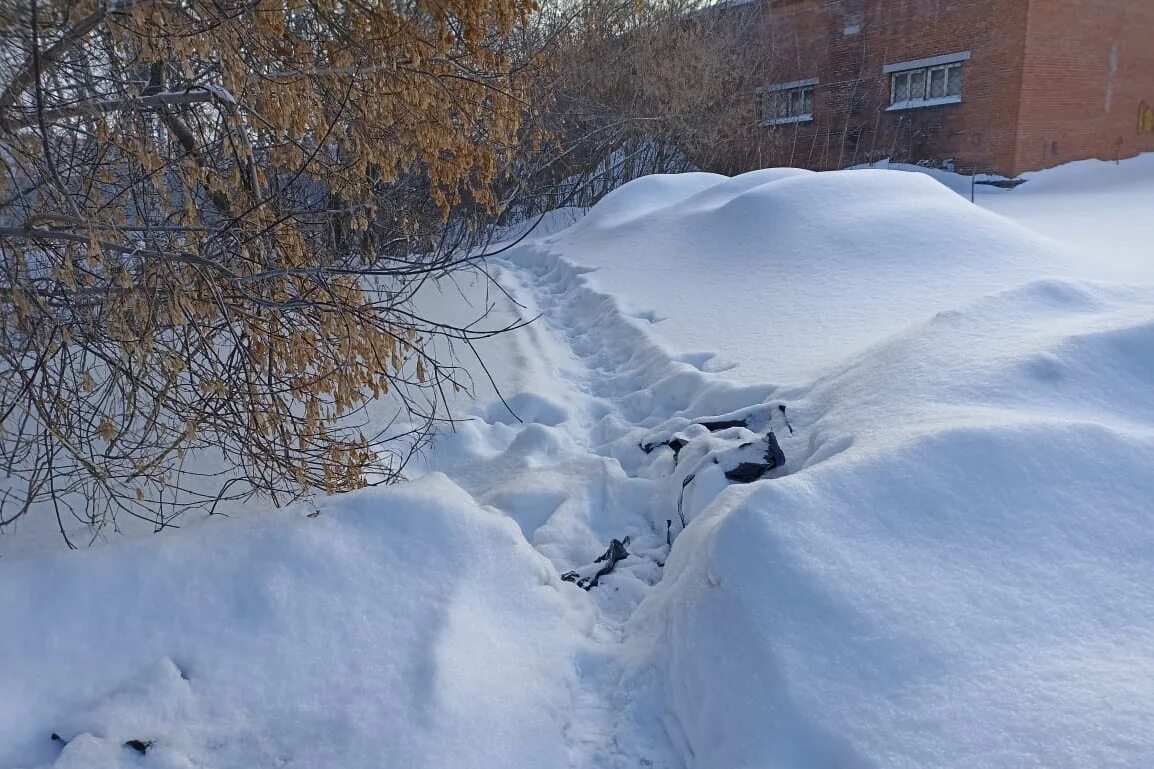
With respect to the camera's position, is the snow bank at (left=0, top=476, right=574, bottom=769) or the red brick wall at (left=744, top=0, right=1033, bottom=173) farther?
the red brick wall at (left=744, top=0, right=1033, bottom=173)

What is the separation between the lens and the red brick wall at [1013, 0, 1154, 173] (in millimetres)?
14391

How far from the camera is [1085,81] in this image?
14.9 metres

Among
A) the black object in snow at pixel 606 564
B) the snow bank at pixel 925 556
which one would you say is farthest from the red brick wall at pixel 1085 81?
the black object in snow at pixel 606 564

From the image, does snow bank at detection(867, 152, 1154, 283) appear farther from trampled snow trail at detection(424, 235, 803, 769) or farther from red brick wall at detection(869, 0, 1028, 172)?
trampled snow trail at detection(424, 235, 803, 769)

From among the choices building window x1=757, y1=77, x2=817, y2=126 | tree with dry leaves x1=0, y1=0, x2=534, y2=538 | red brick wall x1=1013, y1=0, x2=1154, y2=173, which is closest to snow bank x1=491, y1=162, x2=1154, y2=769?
tree with dry leaves x1=0, y1=0, x2=534, y2=538

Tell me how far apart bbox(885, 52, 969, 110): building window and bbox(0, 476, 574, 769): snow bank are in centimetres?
1604

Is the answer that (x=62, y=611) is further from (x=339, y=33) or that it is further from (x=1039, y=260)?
(x=1039, y=260)

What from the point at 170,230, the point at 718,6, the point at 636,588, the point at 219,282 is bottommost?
the point at 636,588

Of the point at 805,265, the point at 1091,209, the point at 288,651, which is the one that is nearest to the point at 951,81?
the point at 1091,209

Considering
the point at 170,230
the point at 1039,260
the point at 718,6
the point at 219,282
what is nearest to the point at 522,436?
the point at 219,282

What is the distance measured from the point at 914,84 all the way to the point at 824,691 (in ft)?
56.3

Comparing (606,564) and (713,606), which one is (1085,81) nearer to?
(606,564)

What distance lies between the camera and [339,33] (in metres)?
2.89

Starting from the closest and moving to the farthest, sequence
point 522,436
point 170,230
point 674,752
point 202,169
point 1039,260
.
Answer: point 674,752 < point 170,230 < point 202,169 < point 522,436 < point 1039,260
